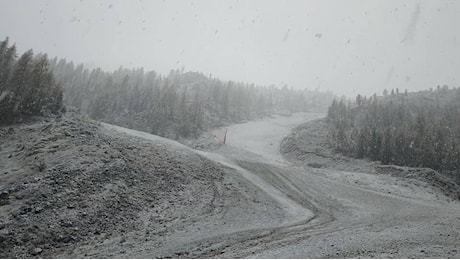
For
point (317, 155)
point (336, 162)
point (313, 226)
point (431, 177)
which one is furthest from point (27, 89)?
point (431, 177)

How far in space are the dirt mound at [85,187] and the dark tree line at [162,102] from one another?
100 feet

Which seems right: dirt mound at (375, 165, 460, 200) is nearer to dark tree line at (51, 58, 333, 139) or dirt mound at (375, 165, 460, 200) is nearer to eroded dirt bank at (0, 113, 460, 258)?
eroded dirt bank at (0, 113, 460, 258)

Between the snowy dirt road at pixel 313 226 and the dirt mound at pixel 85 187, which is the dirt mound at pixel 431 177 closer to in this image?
the snowy dirt road at pixel 313 226

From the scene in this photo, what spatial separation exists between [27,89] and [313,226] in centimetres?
3221

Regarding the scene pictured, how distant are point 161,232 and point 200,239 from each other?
1.53 meters

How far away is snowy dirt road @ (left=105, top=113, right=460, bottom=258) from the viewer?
9.42m

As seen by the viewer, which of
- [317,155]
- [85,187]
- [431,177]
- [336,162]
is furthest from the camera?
[317,155]

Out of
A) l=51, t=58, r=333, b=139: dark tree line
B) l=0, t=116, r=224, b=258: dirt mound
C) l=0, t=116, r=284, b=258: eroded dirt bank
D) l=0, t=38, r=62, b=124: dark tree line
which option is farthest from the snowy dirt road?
l=51, t=58, r=333, b=139: dark tree line


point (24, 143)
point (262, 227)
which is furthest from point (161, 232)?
point (24, 143)

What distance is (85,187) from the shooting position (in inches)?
486

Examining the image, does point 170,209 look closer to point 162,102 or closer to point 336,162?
point 336,162

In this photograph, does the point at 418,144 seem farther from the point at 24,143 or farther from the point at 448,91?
the point at 448,91

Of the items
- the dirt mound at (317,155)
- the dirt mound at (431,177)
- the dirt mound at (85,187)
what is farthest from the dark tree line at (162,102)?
the dirt mound at (431,177)

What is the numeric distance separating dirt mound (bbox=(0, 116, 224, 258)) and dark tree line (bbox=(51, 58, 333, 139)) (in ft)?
100
